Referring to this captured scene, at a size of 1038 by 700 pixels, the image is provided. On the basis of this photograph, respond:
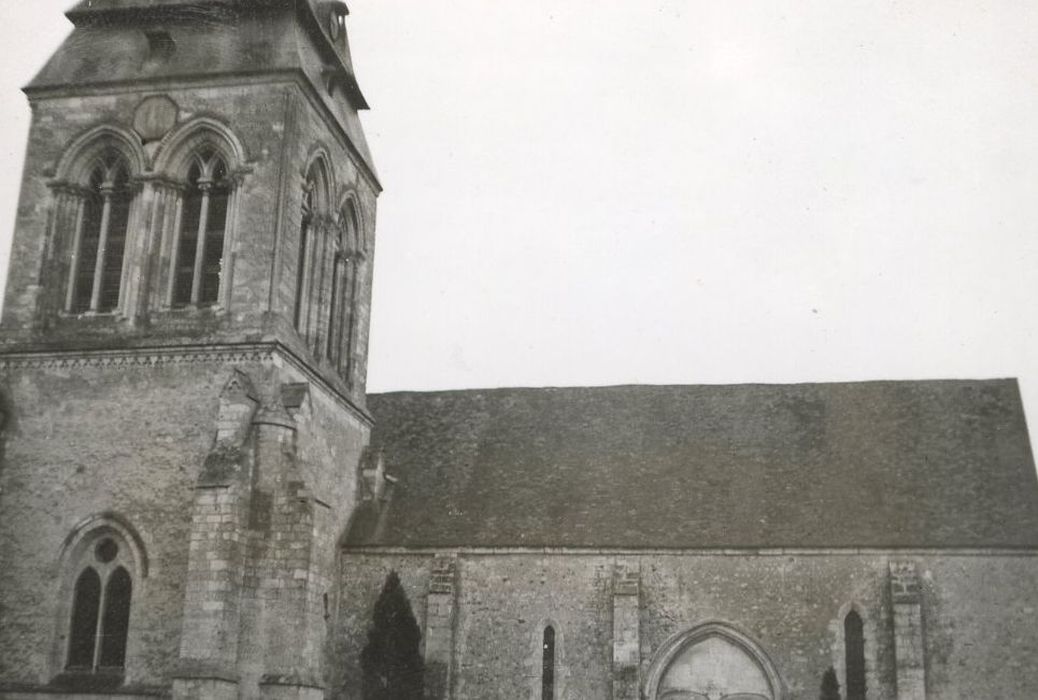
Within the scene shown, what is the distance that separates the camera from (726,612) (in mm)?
28578

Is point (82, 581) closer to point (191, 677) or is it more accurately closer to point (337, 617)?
point (191, 677)

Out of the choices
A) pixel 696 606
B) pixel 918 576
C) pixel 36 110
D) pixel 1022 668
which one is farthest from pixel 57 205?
pixel 1022 668

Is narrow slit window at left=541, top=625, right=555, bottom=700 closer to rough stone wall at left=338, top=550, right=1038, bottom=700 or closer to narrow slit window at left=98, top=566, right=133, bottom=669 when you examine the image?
rough stone wall at left=338, top=550, right=1038, bottom=700

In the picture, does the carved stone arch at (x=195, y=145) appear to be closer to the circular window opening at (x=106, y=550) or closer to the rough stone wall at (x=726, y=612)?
the circular window opening at (x=106, y=550)

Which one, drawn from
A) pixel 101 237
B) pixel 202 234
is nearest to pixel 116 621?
pixel 202 234

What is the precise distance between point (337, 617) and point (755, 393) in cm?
1273

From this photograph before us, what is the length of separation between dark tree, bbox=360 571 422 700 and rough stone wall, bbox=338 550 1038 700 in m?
0.65

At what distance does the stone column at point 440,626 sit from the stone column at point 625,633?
389 cm

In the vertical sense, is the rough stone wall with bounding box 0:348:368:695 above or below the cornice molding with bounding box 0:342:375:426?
below

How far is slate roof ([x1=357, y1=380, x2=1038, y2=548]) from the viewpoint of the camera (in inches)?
1150

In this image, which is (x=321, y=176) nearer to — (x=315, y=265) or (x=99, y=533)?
(x=315, y=265)

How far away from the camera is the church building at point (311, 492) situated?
25.8 metres

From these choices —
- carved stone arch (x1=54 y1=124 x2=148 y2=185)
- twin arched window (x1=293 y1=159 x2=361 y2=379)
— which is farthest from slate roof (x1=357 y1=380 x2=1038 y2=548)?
carved stone arch (x1=54 y1=124 x2=148 y2=185)

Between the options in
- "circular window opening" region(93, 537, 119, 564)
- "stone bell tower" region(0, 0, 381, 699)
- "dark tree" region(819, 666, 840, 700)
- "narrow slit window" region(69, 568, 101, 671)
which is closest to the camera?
"stone bell tower" region(0, 0, 381, 699)
